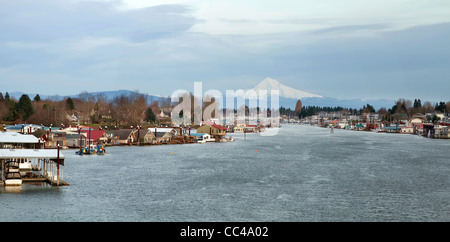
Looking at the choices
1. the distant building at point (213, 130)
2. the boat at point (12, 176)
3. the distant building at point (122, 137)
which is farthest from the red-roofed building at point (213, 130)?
the boat at point (12, 176)

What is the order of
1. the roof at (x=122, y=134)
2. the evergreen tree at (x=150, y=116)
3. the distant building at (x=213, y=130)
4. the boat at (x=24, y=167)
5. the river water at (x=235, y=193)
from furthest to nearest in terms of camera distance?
the evergreen tree at (x=150, y=116) → the distant building at (x=213, y=130) → the roof at (x=122, y=134) → the boat at (x=24, y=167) → the river water at (x=235, y=193)

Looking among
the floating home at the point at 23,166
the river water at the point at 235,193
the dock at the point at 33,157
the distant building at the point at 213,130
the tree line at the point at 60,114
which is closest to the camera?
the river water at the point at 235,193

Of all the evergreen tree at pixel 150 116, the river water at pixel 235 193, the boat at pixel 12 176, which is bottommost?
the river water at pixel 235 193

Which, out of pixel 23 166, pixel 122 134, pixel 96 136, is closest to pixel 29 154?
pixel 23 166

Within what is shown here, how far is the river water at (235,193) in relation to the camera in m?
15.7

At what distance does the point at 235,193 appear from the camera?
769 inches

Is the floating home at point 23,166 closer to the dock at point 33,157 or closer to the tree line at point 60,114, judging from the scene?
the dock at point 33,157

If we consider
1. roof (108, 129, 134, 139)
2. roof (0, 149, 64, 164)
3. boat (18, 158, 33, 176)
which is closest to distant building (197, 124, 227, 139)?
roof (108, 129, 134, 139)

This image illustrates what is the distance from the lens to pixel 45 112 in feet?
202

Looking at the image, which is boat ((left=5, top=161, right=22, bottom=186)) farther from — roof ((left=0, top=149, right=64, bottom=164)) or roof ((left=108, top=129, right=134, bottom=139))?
roof ((left=108, top=129, right=134, bottom=139))

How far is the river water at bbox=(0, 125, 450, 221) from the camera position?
15.7 m

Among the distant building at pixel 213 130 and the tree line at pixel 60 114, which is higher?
the tree line at pixel 60 114

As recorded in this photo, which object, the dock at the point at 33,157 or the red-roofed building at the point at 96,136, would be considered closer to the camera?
the dock at the point at 33,157
